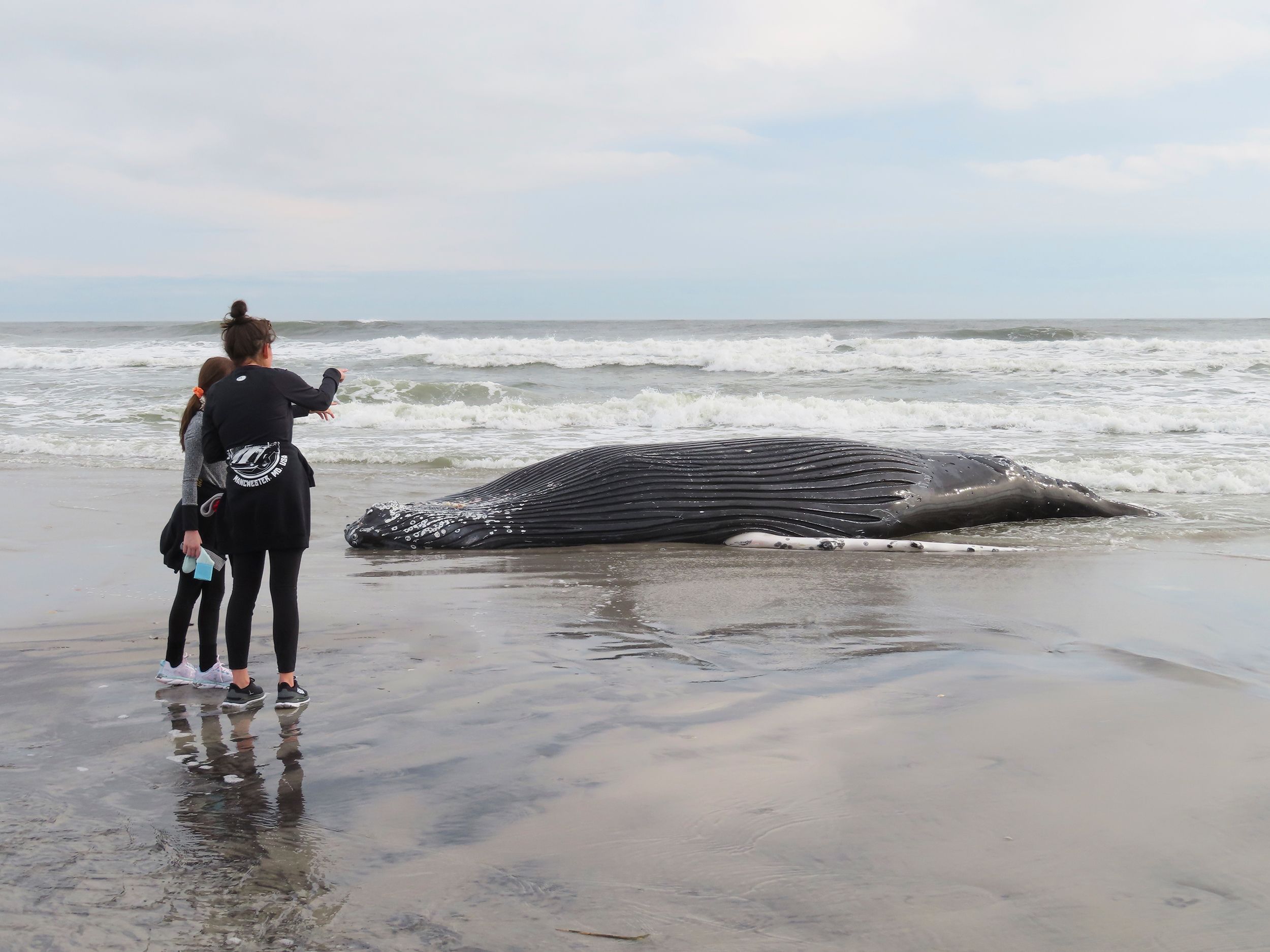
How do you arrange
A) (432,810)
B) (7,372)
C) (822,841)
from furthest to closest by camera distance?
(7,372), (432,810), (822,841)

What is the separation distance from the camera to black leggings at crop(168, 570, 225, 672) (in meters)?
4.32

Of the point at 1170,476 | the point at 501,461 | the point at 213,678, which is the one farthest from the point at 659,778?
the point at 501,461

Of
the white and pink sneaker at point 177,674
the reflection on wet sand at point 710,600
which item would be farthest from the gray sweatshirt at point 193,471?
the reflection on wet sand at point 710,600

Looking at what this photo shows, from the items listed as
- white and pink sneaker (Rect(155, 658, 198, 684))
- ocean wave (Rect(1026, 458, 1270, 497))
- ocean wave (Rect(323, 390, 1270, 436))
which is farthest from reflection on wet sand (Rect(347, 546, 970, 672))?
ocean wave (Rect(323, 390, 1270, 436))

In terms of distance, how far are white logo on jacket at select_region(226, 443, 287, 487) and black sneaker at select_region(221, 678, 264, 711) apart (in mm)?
835

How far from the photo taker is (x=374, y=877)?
2521 millimetres

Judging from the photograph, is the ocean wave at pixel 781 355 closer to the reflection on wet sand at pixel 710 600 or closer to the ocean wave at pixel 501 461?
the ocean wave at pixel 501 461

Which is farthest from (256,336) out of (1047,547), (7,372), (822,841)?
(7,372)

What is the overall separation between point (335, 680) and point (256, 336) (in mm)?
1529

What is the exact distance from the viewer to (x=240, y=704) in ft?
13.0

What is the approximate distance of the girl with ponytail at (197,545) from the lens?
169 inches

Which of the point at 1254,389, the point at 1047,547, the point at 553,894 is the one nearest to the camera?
the point at 553,894

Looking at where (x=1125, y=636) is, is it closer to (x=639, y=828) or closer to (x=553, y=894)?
(x=639, y=828)

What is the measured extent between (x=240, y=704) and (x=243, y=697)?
0.04 m
